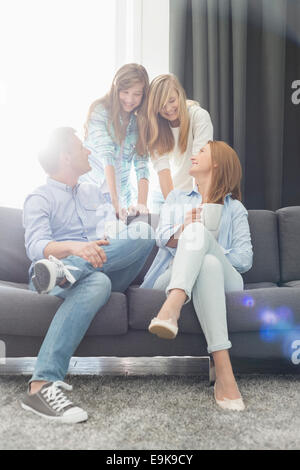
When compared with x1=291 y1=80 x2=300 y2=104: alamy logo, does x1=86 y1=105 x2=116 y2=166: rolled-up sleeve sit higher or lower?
lower

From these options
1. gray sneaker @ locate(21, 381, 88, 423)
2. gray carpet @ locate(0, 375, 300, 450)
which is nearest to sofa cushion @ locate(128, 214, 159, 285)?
gray carpet @ locate(0, 375, 300, 450)

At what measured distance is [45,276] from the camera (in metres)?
1.38

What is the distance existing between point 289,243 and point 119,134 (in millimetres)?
1077

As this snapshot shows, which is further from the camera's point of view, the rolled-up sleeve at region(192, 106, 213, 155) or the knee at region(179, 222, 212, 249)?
the rolled-up sleeve at region(192, 106, 213, 155)

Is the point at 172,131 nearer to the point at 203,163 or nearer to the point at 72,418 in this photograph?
the point at 203,163

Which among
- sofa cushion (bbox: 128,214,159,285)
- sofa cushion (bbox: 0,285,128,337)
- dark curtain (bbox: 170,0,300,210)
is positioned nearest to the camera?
sofa cushion (bbox: 0,285,128,337)

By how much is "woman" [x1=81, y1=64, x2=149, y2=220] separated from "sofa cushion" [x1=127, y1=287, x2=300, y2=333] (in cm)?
85

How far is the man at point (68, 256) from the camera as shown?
1.32 m

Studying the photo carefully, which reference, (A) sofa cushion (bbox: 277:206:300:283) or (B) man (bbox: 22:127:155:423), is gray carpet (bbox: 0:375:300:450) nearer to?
(B) man (bbox: 22:127:155:423)

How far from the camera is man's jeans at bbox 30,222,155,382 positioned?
1340 mm

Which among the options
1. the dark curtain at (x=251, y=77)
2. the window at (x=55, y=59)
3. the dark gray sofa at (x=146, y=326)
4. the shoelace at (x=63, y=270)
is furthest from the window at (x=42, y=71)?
the shoelace at (x=63, y=270)

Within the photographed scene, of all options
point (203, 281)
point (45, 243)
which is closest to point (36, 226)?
point (45, 243)

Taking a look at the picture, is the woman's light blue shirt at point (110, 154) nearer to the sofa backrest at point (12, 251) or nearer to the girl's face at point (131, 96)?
the girl's face at point (131, 96)

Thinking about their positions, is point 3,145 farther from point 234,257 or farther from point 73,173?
point 234,257
